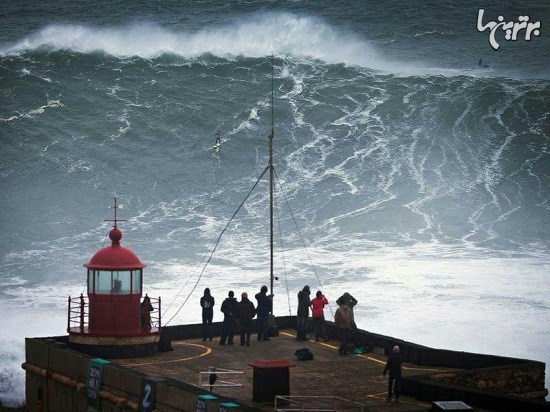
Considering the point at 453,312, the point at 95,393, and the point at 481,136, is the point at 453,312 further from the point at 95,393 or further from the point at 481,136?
the point at 95,393

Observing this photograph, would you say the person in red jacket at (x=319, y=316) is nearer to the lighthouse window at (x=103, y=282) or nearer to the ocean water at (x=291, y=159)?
the lighthouse window at (x=103, y=282)

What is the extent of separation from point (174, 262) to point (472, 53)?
2640 centimetres

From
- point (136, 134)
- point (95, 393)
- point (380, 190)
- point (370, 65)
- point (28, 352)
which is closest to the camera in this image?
point (95, 393)

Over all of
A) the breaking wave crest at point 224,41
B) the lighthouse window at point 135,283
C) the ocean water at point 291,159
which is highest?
the breaking wave crest at point 224,41

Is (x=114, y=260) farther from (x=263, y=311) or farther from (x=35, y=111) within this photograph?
(x=35, y=111)

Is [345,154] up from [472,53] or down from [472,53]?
down

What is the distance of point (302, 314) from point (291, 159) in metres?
27.5

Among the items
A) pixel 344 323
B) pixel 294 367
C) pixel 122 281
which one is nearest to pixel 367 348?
pixel 344 323

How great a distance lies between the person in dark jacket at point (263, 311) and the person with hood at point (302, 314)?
1.64ft

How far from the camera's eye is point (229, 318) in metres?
23.6

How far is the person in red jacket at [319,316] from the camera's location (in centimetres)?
2383

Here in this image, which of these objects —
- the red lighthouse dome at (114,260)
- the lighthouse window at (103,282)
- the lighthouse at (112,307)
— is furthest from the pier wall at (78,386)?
the red lighthouse dome at (114,260)

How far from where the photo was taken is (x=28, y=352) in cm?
2302

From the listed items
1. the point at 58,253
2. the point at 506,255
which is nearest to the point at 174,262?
the point at 58,253
